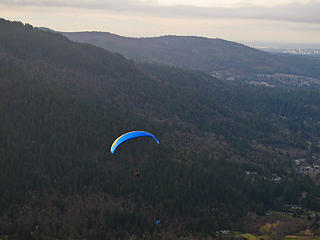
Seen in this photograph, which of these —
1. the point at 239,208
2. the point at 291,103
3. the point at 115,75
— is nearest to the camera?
the point at 239,208

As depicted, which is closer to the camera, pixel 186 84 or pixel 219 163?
pixel 219 163

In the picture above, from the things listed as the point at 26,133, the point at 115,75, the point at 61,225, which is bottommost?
the point at 61,225

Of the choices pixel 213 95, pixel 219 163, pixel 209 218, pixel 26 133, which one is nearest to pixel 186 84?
pixel 213 95

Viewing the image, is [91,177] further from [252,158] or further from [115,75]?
[115,75]

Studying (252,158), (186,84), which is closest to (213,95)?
(186,84)

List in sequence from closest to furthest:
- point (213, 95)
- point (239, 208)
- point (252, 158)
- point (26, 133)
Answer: point (239, 208), point (26, 133), point (252, 158), point (213, 95)

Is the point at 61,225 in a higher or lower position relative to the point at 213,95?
lower
